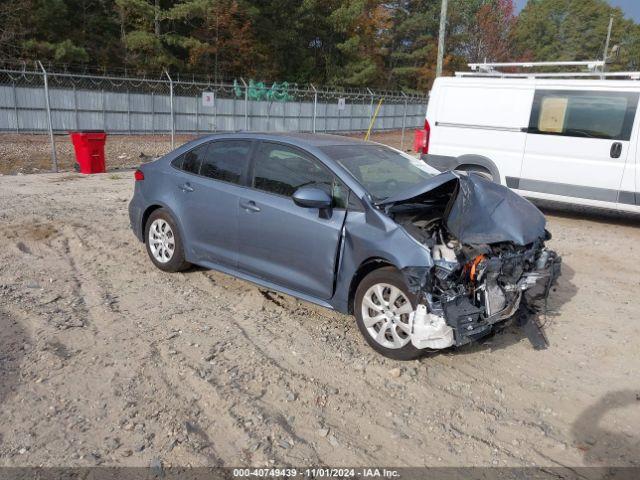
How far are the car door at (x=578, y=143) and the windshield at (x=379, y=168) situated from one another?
13.5 feet

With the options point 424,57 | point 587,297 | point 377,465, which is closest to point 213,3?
point 424,57

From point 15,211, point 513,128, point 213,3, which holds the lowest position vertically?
point 15,211

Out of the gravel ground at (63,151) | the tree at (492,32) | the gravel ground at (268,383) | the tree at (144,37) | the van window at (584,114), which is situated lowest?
Result: the gravel ground at (63,151)

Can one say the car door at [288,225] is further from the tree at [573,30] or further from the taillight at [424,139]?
the tree at [573,30]

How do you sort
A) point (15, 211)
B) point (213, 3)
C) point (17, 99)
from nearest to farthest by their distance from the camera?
point (15, 211), point (17, 99), point (213, 3)

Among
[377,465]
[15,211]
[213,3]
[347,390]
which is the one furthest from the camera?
[213,3]

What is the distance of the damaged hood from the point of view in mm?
4052

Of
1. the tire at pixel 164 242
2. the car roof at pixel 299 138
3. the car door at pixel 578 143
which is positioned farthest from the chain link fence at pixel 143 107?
the car roof at pixel 299 138

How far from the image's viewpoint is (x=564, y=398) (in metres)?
3.73

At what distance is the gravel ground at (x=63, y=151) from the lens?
14.2 metres

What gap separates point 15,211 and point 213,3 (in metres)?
26.6

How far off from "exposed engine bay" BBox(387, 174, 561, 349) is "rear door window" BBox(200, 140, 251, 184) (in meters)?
1.62

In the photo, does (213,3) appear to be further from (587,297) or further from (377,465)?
(377,465)

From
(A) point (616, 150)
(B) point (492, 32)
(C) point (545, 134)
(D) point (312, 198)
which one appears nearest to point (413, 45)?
(B) point (492, 32)
